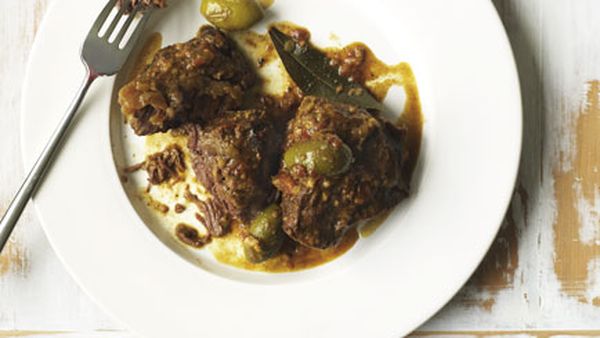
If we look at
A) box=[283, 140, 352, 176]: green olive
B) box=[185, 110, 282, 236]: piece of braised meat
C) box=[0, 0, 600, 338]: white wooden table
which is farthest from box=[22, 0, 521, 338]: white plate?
box=[283, 140, 352, 176]: green olive

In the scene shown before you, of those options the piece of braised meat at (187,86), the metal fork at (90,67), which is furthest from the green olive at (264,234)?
the metal fork at (90,67)

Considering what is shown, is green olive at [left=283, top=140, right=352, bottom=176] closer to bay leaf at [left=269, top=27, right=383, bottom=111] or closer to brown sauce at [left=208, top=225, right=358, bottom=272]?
bay leaf at [left=269, top=27, right=383, bottom=111]

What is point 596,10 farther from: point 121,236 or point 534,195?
point 121,236

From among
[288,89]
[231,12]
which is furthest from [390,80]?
[231,12]

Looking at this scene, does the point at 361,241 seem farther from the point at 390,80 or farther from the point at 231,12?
the point at 231,12

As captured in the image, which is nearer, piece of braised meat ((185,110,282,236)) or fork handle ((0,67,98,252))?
piece of braised meat ((185,110,282,236))

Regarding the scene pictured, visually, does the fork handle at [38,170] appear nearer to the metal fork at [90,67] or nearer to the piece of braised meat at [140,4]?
the metal fork at [90,67]

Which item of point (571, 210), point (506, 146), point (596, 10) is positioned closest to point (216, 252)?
point (506, 146)
